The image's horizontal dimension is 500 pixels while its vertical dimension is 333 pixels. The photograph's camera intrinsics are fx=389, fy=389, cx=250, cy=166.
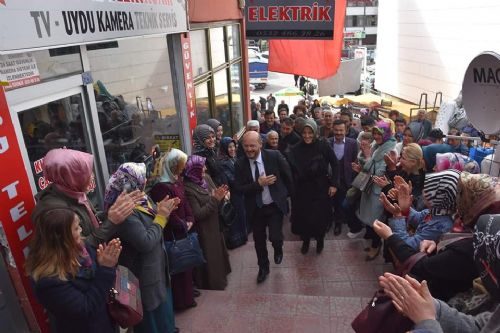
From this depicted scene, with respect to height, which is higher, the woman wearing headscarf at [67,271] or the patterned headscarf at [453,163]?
the woman wearing headscarf at [67,271]

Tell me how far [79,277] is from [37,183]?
1.02 metres

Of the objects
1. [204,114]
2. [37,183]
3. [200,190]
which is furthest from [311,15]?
[37,183]

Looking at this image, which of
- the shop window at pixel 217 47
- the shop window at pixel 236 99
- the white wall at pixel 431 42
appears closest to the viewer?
the shop window at pixel 217 47

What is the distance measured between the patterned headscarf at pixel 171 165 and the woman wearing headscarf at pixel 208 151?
1208mm

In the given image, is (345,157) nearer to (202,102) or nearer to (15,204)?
(202,102)

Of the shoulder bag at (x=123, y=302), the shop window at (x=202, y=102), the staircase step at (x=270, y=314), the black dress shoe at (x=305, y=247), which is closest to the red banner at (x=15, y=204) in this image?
the shoulder bag at (x=123, y=302)

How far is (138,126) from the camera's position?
5.03m

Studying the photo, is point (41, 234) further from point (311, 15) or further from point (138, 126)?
point (311, 15)

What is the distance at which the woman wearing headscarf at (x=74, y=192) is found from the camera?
246 cm

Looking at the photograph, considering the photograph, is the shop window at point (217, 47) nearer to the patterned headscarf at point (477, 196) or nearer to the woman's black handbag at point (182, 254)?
the woman's black handbag at point (182, 254)

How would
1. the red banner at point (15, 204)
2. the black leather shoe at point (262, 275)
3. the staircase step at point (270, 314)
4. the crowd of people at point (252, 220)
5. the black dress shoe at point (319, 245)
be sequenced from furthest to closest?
the black dress shoe at point (319, 245) < the black leather shoe at point (262, 275) < the staircase step at point (270, 314) < the red banner at point (15, 204) < the crowd of people at point (252, 220)

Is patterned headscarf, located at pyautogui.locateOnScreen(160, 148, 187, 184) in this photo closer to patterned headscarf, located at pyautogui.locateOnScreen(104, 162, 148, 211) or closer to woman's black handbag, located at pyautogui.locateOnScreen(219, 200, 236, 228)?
patterned headscarf, located at pyautogui.locateOnScreen(104, 162, 148, 211)

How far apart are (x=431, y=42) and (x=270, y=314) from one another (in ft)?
51.6

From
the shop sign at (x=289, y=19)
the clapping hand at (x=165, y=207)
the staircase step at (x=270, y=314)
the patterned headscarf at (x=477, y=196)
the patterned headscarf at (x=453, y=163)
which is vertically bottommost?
the staircase step at (x=270, y=314)
